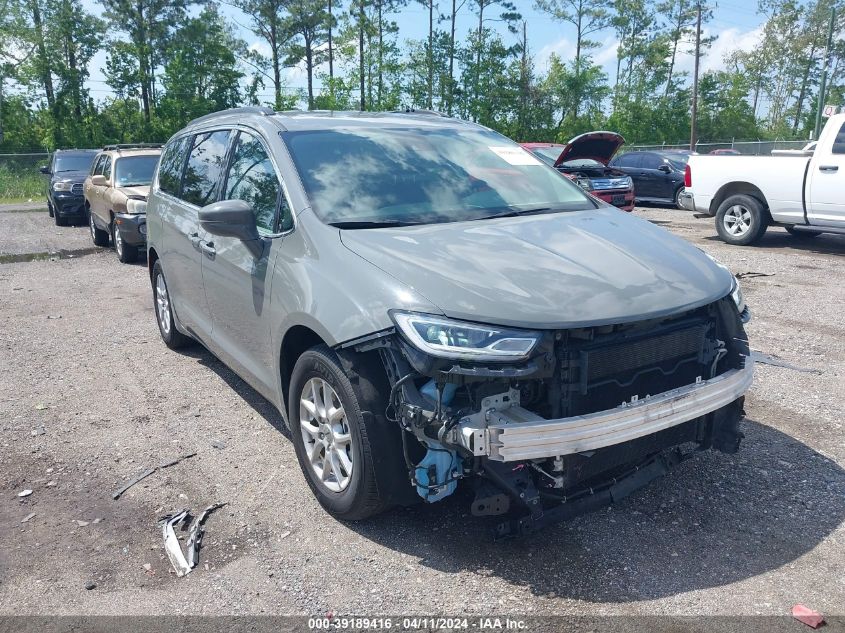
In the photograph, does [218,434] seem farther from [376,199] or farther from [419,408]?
[419,408]

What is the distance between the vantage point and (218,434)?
182 inches

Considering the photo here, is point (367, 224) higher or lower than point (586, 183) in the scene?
lower

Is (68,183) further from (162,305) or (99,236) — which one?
(162,305)

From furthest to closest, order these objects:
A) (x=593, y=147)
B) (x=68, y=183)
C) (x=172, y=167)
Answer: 1. (x=68, y=183)
2. (x=593, y=147)
3. (x=172, y=167)

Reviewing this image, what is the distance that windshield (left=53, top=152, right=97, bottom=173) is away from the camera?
60.5 feet

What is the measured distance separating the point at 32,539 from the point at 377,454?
180cm

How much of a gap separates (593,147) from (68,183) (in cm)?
1243

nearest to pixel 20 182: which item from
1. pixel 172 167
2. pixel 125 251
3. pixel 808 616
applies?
pixel 125 251

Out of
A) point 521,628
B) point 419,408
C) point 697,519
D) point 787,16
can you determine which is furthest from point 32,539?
point 787,16

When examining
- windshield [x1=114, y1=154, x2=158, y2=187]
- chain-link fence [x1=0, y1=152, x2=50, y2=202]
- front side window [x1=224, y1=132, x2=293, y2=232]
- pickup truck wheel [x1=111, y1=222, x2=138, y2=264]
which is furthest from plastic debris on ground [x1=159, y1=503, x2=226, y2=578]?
chain-link fence [x1=0, y1=152, x2=50, y2=202]

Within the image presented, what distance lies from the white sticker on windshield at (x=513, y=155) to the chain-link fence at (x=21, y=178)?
28713 millimetres

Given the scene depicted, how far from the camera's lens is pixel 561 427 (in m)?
2.77

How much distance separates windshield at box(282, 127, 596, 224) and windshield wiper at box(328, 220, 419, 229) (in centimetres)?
1

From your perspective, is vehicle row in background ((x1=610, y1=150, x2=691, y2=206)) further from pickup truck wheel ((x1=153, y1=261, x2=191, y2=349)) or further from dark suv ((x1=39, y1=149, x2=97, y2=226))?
pickup truck wheel ((x1=153, y1=261, x2=191, y2=349))
